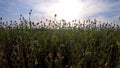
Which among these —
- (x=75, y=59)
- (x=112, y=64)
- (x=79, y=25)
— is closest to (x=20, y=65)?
(x=75, y=59)

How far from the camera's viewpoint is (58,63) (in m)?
1.88

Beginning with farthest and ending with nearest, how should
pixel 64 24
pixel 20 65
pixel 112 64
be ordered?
1. pixel 64 24
2. pixel 112 64
3. pixel 20 65

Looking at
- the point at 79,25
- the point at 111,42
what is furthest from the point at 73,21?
the point at 111,42

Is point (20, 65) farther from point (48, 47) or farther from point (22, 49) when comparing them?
point (48, 47)

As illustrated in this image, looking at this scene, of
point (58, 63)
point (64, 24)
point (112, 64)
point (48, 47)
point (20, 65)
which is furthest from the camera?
point (64, 24)

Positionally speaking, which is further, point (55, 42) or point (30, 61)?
point (55, 42)

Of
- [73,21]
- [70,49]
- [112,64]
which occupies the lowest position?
[112,64]

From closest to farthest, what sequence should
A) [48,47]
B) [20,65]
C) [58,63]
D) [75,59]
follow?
1. [58,63]
2. [20,65]
3. [75,59]
4. [48,47]

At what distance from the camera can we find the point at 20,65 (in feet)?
6.94

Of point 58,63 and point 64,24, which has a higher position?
point 64,24

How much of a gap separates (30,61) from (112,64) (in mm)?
1008

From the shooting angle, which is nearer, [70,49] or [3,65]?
[3,65]

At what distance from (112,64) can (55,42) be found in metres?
0.86

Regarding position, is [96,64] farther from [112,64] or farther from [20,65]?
[20,65]
